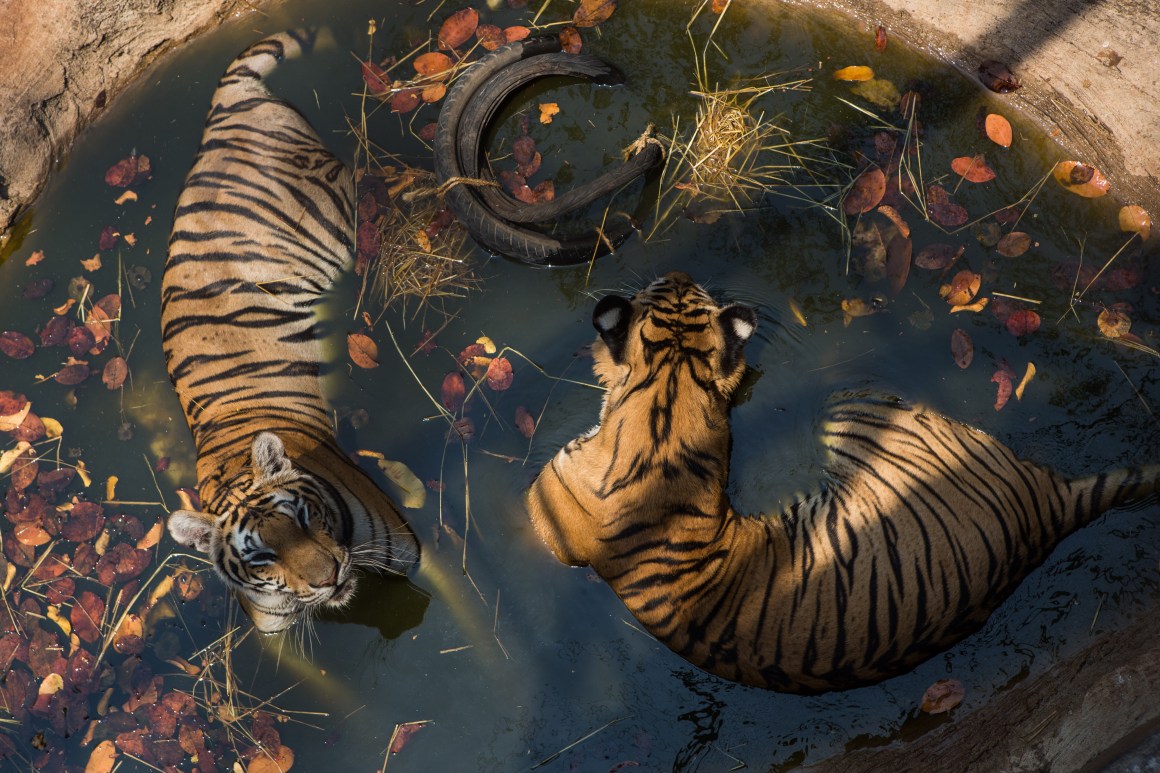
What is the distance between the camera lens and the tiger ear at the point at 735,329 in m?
3.59

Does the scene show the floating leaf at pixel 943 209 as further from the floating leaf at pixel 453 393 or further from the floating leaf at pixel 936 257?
the floating leaf at pixel 453 393

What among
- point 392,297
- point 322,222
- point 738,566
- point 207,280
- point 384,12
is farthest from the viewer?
point 384,12

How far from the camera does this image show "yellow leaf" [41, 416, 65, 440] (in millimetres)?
4852

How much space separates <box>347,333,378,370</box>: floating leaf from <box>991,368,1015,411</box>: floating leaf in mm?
3480

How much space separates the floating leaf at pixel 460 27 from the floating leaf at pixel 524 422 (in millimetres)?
2320

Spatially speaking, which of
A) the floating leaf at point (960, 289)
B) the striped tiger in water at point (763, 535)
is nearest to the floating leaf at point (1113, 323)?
the floating leaf at point (960, 289)

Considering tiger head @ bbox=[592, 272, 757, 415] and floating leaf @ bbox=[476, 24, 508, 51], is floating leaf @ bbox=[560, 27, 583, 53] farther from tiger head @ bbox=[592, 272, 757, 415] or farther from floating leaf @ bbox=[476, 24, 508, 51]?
tiger head @ bbox=[592, 272, 757, 415]

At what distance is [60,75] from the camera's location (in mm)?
4910

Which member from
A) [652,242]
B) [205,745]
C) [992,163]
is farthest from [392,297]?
[992,163]

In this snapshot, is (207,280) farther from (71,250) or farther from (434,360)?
(71,250)

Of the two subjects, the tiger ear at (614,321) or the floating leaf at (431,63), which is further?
the floating leaf at (431,63)

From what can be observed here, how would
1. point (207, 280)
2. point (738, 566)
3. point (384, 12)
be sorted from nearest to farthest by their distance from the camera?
1. point (738, 566)
2. point (207, 280)
3. point (384, 12)

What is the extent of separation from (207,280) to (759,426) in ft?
9.80

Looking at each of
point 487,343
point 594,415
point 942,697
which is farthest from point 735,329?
point 942,697
